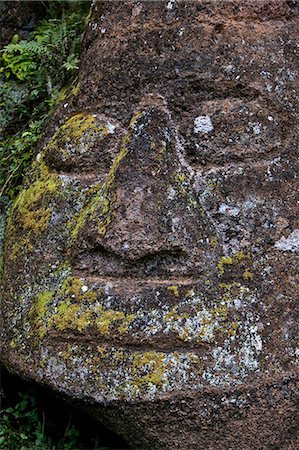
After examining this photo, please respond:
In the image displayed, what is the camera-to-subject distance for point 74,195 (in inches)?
145

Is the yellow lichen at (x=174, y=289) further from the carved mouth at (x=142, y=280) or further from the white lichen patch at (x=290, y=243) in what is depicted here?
the white lichen patch at (x=290, y=243)

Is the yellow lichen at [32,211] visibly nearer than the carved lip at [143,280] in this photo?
No

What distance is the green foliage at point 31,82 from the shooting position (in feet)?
14.8

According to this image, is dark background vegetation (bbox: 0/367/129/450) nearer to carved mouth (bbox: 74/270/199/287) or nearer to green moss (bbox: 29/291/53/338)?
green moss (bbox: 29/291/53/338)

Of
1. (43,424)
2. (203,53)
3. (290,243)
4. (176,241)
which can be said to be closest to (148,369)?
(176,241)

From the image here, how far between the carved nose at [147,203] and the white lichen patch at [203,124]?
13 centimetres

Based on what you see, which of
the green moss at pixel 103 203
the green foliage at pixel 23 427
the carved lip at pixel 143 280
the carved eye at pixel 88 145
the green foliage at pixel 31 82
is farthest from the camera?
the green foliage at pixel 31 82

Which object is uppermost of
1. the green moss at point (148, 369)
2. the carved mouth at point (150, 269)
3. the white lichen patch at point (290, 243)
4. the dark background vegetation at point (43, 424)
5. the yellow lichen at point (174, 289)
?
the carved mouth at point (150, 269)

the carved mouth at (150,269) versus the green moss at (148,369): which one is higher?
the carved mouth at (150,269)

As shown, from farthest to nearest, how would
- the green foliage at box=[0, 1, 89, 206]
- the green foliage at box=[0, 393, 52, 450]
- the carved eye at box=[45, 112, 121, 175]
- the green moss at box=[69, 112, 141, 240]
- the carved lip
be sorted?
the green foliage at box=[0, 1, 89, 206]
the green foliage at box=[0, 393, 52, 450]
the carved eye at box=[45, 112, 121, 175]
the green moss at box=[69, 112, 141, 240]
the carved lip

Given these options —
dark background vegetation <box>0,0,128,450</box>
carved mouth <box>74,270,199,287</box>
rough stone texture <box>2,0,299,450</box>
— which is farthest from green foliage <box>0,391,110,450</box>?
carved mouth <box>74,270,199,287</box>

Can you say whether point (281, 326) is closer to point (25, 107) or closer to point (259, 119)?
point (259, 119)

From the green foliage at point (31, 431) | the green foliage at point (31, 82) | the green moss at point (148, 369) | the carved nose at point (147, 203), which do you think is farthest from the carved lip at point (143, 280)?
the green foliage at point (31, 82)

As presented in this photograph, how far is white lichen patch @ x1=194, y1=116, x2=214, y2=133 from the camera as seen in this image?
3518 mm
